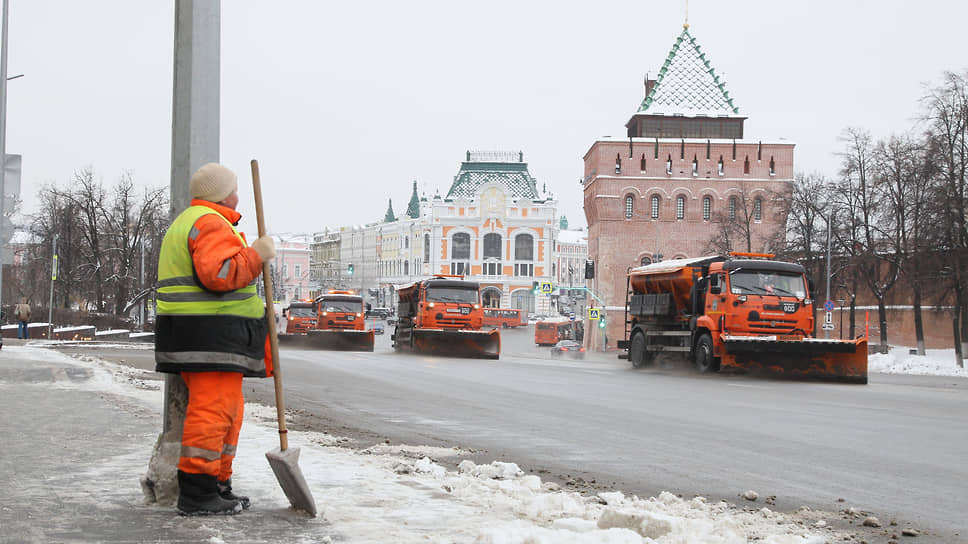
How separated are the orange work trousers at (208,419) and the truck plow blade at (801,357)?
19205 mm

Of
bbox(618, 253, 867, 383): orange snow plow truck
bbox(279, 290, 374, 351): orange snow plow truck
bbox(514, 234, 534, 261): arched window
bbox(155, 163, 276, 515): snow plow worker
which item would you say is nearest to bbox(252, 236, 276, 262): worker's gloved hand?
bbox(155, 163, 276, 515): snow plow worker

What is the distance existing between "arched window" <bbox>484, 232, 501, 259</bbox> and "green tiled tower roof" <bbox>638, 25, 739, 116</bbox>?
53.6m

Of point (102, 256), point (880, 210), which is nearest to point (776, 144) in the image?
point (880, 210)

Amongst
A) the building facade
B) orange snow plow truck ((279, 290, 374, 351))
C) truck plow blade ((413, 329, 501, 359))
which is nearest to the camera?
truck plow blade ((413, 329, 501, 359))

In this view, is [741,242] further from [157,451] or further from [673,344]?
[157,451]

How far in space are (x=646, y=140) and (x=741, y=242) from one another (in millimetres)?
10830

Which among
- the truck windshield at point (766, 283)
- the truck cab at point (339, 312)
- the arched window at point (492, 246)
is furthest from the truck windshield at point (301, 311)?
the arched window at point (492, 246)

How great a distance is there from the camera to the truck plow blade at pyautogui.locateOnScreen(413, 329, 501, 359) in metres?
36.5

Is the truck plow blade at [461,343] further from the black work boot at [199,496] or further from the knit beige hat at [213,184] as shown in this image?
the black work boot at [199,496]

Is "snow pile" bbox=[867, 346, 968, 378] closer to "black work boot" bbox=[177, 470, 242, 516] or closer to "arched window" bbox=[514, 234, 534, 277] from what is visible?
"black work boot" bbox=[177, 470, 242, 516]

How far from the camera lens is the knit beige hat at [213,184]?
5844 mm

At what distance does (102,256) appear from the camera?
62438mm

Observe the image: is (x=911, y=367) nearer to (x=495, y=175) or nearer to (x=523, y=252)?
(x=523, y=252)

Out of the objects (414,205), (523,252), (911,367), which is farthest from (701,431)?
(414,205)
